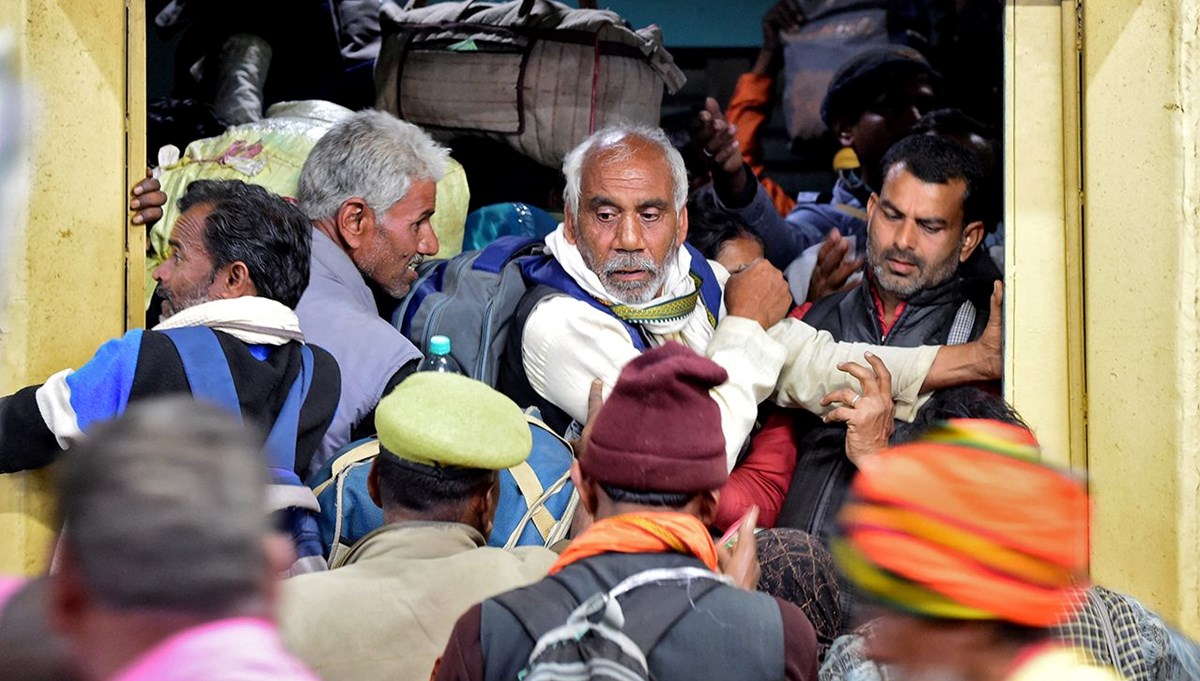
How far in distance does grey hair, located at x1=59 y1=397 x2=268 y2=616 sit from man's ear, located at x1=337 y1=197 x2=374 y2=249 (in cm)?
314

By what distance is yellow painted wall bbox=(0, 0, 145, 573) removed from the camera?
3797mm

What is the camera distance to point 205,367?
325 cm

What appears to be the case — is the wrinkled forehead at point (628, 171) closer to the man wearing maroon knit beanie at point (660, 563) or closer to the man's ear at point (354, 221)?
the man's ear at point (354, 221)

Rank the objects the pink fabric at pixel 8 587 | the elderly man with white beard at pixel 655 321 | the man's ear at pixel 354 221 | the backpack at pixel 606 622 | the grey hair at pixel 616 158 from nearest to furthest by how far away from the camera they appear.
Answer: the pink fabric at pixel 8 587, the backpack at pixel 606 622, the elderly man with white beard at pixel 655 321, the grey hair at pixel 616 158, the man's ear at pixel 354 221

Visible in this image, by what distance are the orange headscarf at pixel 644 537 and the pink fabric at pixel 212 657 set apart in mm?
974

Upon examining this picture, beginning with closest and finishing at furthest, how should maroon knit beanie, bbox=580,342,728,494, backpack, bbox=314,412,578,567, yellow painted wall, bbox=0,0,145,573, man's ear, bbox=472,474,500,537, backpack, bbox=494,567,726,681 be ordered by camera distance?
backpack, bbox=494,567,726,681
maroon knit beanie, bbox=580,342,728,494
man's ear, bbox=472,474,500,537
backpack, bbox=314,412,578,567
yellow painted wall, bbox=0,0,145,573

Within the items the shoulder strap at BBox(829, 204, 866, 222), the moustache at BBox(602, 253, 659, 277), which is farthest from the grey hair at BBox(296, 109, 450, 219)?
the shoulder strap at BBox(829, 204, 866, 222)

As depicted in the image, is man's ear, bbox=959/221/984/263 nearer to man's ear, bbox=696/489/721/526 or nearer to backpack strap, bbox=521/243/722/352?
backpack strap, bbox=521/243/722/352

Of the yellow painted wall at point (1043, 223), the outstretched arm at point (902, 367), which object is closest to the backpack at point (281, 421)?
the outstretched arm at point (902, 367)

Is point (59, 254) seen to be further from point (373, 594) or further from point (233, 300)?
point (373, 594)

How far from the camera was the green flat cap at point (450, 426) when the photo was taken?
2.82 meters

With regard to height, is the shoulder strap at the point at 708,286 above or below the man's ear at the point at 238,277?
below

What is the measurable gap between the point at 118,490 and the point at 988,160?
15.4 ft

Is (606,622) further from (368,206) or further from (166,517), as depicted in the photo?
(368,206)
